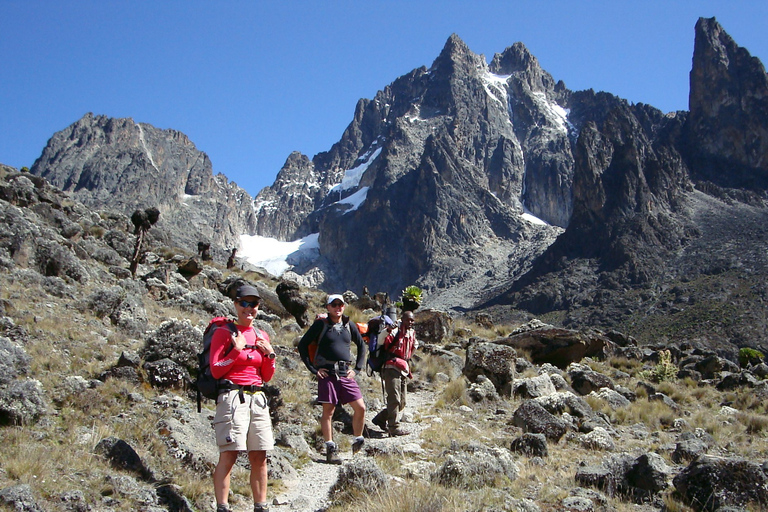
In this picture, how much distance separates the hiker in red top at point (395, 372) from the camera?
774 centimetres

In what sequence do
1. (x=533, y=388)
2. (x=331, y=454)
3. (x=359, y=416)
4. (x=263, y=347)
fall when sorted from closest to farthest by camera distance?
(x=263, y=347)
(x=331, y=454)
(x=359, y=416)
(x=533, y=388)

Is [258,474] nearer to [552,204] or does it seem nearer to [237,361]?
[237,361]

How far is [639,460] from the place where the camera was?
227 inches

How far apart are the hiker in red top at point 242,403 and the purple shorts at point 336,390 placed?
4.70 ft

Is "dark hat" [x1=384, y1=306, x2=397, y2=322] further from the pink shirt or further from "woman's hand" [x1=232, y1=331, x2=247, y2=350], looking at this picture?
"woman's hand" [x1=232, y1=331, x2=247, y2=350]

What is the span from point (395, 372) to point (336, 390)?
196cm

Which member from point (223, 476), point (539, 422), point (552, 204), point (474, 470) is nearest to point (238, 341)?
point (223, 476)

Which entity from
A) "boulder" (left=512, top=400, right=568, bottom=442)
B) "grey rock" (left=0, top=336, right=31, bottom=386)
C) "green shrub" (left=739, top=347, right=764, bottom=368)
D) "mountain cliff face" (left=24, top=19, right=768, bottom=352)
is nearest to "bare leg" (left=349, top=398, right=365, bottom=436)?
"boulder" (left=512, top=400, right=568, bottom=442)

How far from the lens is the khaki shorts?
14.1 ft

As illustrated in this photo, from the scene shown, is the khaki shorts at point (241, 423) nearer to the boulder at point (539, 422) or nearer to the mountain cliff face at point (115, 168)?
the boulder at point (539, 422)

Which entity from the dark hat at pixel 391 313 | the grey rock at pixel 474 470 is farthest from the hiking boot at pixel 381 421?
the grey rock at pixel 474 470

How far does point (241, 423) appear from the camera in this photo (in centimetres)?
436

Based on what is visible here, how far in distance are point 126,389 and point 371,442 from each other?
291cm

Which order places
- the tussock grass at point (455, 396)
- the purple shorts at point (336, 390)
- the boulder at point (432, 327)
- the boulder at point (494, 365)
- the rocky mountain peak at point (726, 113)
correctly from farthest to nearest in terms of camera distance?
1. the rocky mountain peak at point (726, 113)
2. the boulder at point (432, 327)
3. the boulder at point (494, 365)
4. the tussock grass at point (455, 396)
5. the purple shorts at point (336, 390)
